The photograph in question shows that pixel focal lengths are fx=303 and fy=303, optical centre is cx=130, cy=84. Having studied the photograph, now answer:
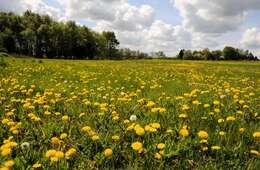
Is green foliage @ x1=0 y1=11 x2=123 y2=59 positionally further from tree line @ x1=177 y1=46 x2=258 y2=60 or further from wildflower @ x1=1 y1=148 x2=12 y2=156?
wildflower @ x1=1 y1=148 x2=12 y2=156

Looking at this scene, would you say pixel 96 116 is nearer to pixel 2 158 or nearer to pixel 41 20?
pixel 2 158

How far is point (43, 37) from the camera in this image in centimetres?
7312

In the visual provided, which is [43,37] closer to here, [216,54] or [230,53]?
[216,54]

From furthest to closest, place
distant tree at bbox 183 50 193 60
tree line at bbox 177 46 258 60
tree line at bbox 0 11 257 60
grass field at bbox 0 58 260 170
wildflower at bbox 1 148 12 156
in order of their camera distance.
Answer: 1. tree line at bbox 177 46 258 60
2. distant tree at bbox 183 50 193 60
3. tree line at bbox 0 11 257 60
4. grass field at bbox 0 58 260 170
5. wildflower at bbox 1 148 12 156

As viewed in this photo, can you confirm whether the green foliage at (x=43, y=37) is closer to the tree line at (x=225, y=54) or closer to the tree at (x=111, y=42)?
the tree at (x=111, y=42)

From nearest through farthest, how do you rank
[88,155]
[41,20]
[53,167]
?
[53,167] < [88,155] < [41,20]

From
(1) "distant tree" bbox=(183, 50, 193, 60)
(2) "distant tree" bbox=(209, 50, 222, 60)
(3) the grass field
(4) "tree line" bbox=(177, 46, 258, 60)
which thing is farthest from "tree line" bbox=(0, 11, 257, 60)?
(3) the grass field

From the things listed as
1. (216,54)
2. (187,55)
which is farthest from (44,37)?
(216,54)

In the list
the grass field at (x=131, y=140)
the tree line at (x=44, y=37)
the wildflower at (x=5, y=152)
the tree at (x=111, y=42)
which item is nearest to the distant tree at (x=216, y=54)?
the tree at (x=111, y=42)

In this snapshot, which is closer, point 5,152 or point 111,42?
point 5,152

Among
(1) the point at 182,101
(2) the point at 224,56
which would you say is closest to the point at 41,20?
(2) the point at 224,56

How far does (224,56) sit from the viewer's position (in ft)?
382

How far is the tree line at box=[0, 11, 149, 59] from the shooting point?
7088 centimetres

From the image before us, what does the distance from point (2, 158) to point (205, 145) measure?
1.96 metres
